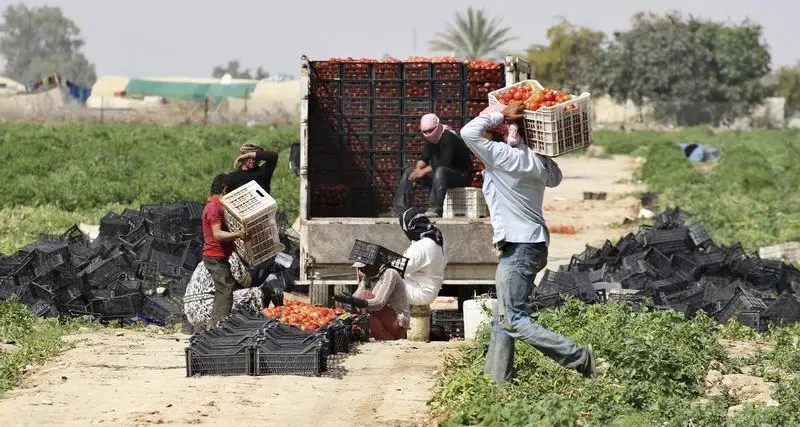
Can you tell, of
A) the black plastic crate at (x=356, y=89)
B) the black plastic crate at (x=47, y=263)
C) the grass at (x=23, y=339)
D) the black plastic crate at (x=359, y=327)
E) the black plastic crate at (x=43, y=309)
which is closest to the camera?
the grass at (x=23, y=339)

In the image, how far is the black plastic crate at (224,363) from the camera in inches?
429

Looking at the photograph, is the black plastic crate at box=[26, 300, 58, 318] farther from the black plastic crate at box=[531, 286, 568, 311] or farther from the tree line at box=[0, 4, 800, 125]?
the tree line at box=[0, 4, 800, 125]

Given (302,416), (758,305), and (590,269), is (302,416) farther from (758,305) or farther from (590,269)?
(590,269)

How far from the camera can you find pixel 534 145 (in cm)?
992

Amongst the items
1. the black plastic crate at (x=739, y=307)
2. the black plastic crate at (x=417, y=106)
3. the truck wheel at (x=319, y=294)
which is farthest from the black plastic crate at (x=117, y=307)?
the black plastic crate at (x=739, y=307)

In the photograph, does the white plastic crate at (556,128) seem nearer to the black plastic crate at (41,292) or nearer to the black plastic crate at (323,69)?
the black plastic crate at (41,292)

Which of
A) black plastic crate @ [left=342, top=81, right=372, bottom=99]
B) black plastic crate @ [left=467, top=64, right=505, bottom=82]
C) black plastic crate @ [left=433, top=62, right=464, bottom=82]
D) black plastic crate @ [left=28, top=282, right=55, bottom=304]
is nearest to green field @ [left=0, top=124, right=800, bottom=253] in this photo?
black plastic crate @ [left=28, top=282, right=55, bottom=304]

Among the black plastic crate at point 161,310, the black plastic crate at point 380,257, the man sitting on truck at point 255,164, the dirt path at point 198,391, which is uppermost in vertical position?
the man sitting on truck at point 255,164

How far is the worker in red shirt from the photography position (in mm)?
13180

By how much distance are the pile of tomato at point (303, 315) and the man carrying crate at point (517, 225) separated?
285 centimetres

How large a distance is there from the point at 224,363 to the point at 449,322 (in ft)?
13.8

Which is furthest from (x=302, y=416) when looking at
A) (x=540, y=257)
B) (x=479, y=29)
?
(x=479, y=29)

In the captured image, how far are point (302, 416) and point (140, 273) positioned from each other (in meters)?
8.29

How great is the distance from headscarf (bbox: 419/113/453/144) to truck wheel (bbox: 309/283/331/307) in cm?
213
